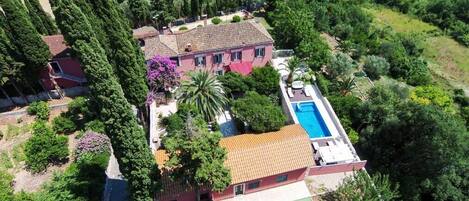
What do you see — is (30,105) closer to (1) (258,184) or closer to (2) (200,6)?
(1) (258,184)

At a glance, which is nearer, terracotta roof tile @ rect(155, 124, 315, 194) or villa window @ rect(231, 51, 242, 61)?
terracotta roof tile @ rect(155, 124, 315, 194)

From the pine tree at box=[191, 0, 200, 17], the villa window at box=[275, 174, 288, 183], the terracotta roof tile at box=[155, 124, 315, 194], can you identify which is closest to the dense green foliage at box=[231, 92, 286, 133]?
the terracotta roof tile at box=[155, 124, 315, 194]

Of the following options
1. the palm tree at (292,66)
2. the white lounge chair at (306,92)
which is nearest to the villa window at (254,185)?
the white lounge chair at (306,92)

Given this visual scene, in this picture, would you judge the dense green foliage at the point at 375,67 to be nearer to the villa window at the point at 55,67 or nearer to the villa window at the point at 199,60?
the villa window at the point at 199,60

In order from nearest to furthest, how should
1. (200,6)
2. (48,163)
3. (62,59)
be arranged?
(48,163) < (62,59) < (200,6)

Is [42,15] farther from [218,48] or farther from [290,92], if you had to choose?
[290,92]

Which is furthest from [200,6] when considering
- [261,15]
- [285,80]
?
[285,80]

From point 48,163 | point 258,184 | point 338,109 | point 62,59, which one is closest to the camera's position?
A: point 258,184

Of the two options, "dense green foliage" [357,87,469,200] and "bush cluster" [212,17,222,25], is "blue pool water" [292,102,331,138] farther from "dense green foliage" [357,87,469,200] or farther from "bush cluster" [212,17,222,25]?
"bush cluster" [212,17,222,25]
